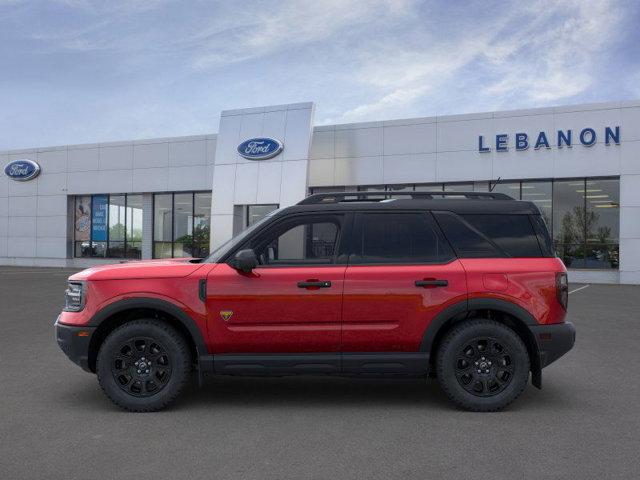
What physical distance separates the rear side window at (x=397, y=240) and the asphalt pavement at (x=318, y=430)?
129 centimetres

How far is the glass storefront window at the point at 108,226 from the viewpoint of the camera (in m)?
30.3

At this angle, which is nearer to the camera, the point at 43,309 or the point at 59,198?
the point at 43,309

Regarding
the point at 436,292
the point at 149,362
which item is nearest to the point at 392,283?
the point at 436,292

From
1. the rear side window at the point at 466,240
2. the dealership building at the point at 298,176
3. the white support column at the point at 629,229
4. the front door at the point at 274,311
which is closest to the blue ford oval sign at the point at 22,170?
the dealership building at the point at 298,176

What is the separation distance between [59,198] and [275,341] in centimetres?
2982

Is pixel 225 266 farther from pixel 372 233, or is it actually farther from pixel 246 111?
pixel 246 111

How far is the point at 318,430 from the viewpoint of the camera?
457cm

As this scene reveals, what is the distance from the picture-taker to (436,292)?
5082 mm

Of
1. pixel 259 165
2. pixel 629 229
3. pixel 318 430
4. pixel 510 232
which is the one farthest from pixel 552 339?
pixel 259 165

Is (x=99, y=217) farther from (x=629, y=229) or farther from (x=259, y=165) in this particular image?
(x=629, y=229)

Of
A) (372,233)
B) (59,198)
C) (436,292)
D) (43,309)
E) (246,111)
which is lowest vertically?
(43,309)

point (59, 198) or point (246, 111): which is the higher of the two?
point (246, 111)

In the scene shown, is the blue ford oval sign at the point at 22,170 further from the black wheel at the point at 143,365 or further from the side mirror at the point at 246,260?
the side mirror at the point at 246,260

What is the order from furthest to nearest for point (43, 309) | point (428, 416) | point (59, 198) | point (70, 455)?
point (59, 198) < point (43, 309) < point (428, 416) < point (70, 455)
